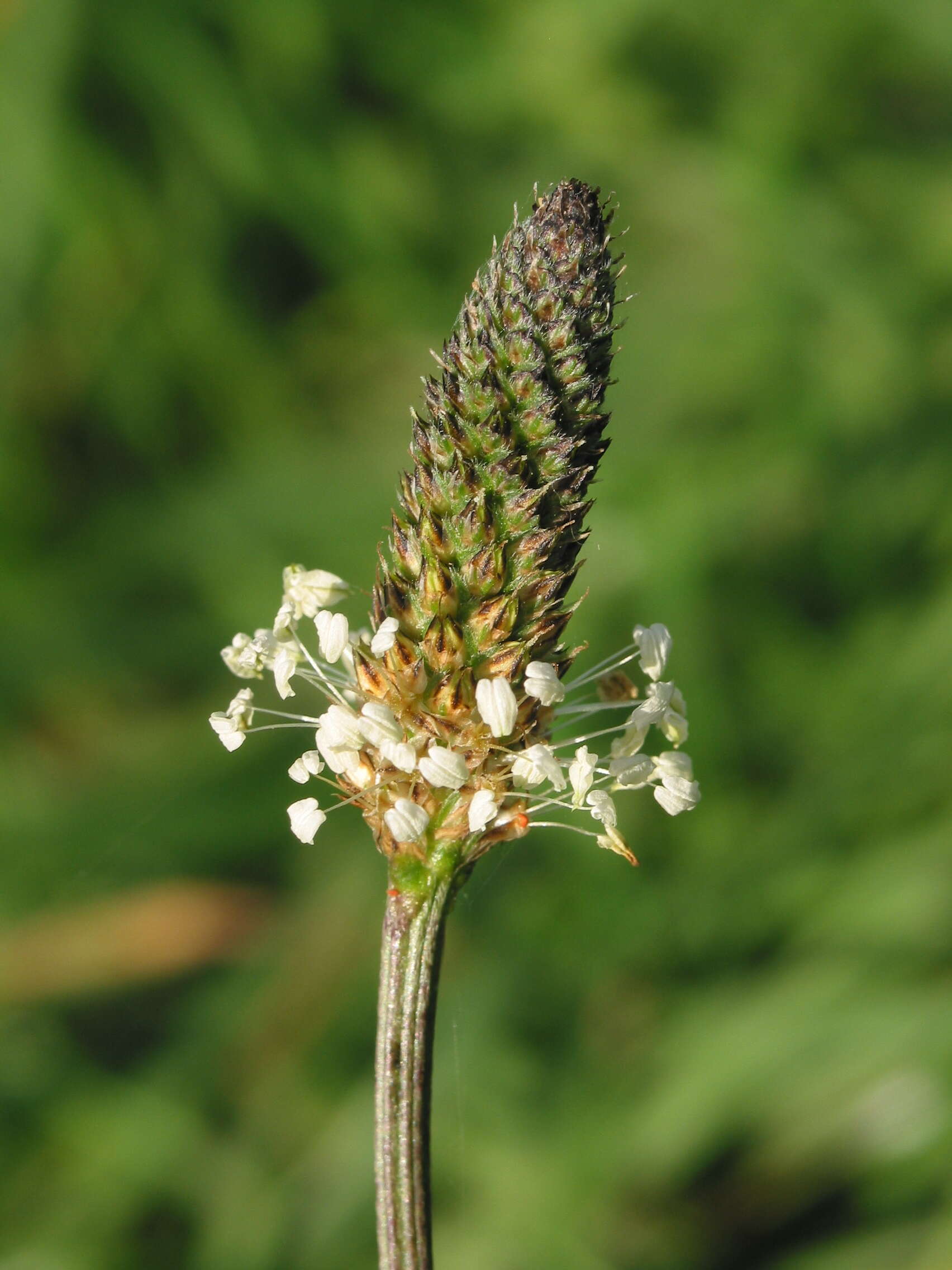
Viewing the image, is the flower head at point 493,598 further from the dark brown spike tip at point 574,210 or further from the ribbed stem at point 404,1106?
the ribbed stem at point 404,1106

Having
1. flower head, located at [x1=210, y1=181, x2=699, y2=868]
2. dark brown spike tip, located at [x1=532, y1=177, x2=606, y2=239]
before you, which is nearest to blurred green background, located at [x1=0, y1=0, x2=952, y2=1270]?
→ flower head, located at [x1=210, y1=181, x2=699, y2=868]

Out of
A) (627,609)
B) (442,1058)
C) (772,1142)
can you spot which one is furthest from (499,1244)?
(627,609)

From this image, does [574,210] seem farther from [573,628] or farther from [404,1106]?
[573,628]

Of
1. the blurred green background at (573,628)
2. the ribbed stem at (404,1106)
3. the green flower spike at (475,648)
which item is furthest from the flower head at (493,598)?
the blurred green background at (573,628)

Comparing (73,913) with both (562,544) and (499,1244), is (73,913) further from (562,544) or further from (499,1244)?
(562,544)

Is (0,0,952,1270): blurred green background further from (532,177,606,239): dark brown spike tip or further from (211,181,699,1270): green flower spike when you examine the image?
(532,177,606,239): dark brown spike tip

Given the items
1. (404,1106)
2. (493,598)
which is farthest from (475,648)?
(404,1106)

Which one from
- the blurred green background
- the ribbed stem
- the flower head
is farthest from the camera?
the blurred green background
